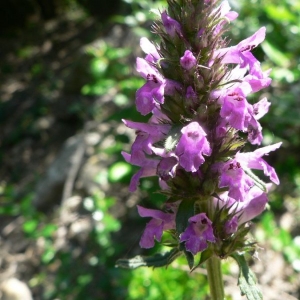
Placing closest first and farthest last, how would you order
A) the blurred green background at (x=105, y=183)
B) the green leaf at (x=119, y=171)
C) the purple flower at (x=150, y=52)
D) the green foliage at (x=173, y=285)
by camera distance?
the purple flower at (x=150, y=52) → the green foliage at (x=173, y=285) → the blurred green background at (x=105, y=183) → the green leaf at (x=119, y=171)

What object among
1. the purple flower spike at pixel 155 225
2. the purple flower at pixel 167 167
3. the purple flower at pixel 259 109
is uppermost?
the purple flower at pixel 167 167

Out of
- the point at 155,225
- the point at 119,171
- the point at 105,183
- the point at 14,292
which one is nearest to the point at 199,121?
the point at 155,225

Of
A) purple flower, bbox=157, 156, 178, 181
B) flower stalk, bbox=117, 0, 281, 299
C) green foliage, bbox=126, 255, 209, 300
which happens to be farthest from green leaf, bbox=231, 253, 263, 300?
green foliage, bbox=126, 255, 209, 300

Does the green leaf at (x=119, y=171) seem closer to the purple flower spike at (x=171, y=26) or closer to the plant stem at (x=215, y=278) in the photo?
the plant stem at (x=215, y=278)

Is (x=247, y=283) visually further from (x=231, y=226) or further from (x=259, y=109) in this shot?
(x=259, y=109)

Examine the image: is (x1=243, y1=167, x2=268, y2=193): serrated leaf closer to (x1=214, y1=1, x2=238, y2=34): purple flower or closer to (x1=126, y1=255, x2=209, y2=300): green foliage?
(x1=214, y1=1, x2=238, y2=34): purple flower

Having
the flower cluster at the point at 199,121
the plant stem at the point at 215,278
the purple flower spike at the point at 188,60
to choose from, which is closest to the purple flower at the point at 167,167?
the flower cluster at the point at 199,121

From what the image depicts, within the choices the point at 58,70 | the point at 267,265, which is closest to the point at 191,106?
the point at 267,265
